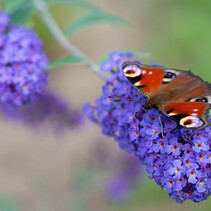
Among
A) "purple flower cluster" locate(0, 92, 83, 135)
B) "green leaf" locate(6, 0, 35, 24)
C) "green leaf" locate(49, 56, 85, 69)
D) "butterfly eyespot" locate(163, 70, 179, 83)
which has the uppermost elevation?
"green leaf" locate(6, 0, 35, 24)

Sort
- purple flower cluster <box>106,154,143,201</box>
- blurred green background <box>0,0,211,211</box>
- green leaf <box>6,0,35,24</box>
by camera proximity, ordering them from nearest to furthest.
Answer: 1. green leaf <box>6,0,35,24</box>
2. purple flower cluster <box>106,154,143,201</box>
3. blurred green background <box>0,0,211,211</box>

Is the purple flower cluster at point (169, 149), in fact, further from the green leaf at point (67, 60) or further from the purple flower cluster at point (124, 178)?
the purple flower cluster at point (124, 178)

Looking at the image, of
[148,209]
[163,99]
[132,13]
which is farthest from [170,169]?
[132,13]

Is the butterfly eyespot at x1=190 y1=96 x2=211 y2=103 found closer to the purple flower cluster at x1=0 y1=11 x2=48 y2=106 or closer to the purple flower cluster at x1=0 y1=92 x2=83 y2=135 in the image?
the purple flower cluster at x1=0 y1=11 x2=48 y2=106

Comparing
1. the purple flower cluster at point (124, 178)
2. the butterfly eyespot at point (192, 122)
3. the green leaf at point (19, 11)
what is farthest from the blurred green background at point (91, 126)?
the butterfly eyespot at point (192, 122)

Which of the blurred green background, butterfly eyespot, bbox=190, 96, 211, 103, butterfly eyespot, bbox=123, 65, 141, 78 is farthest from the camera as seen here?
the blurred green background

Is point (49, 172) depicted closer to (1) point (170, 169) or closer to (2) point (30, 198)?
(2) point (30, 198)

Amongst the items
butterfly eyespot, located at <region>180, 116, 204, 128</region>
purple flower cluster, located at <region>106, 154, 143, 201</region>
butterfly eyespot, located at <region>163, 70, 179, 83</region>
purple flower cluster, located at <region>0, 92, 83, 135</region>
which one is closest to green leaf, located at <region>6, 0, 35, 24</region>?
purple flower cluster, located at <region>0, 92, 83, 135</region>
